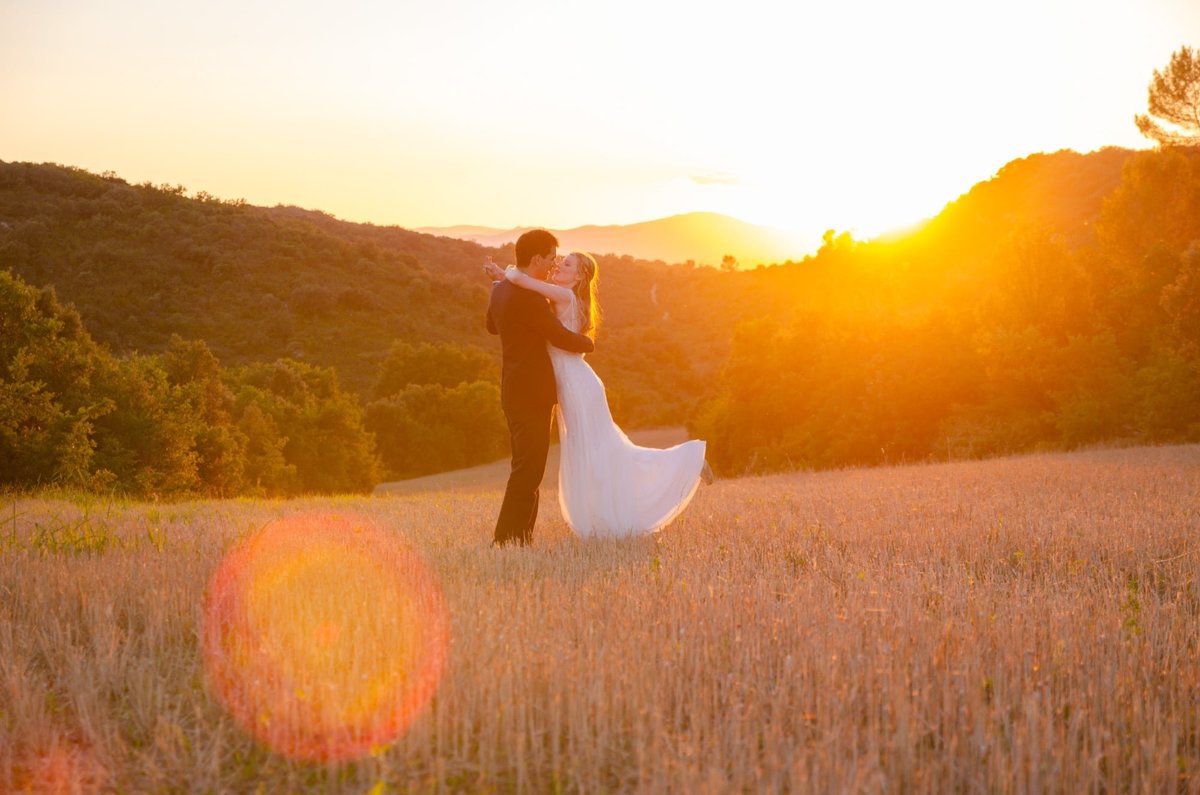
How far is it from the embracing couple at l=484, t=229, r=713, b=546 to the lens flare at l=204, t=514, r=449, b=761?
4.54 ft

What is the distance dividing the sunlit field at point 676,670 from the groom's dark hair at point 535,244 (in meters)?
2.49

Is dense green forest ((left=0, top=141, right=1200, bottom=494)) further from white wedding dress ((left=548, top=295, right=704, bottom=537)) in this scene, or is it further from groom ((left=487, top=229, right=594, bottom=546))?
white wedding dress ((left=548, top=295, right=704, bottom=537))

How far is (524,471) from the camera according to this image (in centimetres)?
751

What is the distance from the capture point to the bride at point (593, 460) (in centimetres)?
785

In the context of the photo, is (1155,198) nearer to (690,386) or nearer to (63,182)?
(690,386)

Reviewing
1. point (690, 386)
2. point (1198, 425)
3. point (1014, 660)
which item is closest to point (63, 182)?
point (690, 386)

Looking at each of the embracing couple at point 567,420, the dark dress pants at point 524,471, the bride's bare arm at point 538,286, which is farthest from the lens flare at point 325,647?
the bride's bare arm at point 538,286

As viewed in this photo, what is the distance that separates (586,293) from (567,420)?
115cm

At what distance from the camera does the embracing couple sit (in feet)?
24.3

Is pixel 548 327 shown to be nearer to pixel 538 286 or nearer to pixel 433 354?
pixel 538 286

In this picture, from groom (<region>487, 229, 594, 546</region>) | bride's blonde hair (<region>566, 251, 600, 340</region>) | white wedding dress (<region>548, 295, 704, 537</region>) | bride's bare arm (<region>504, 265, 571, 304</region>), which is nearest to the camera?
bride's bare arm (<region>504, 265, 571, 304</region>)

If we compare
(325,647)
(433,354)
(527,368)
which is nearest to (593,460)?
(527,368)

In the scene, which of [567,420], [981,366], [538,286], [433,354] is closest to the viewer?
[538,286]

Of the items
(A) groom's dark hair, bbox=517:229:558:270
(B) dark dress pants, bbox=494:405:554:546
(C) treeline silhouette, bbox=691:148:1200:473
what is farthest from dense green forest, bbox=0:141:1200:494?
(A) groom's dark hair, bbox=517:229:558:270
